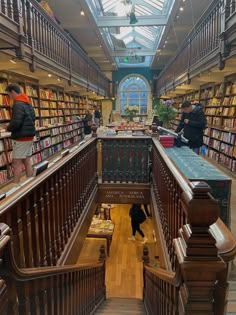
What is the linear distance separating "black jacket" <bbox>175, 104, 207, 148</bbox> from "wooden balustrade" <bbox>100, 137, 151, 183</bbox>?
71 cm

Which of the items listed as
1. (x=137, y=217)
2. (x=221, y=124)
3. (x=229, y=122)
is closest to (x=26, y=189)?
(x=137, y=217)

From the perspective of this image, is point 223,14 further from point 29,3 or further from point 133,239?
point 133,239

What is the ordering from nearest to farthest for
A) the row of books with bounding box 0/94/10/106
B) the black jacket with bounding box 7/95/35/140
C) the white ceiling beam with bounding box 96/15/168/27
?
the black jacket with bounding box 7/95/35/140 → the row of books with bounding box 0/94/10/106 → the white ceiling beam with bounding box 96/15/168/27

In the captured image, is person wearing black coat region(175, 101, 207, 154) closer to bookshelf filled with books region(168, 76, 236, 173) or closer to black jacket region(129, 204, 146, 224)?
bookshelf filled with books region(168, 76, 236, 173)

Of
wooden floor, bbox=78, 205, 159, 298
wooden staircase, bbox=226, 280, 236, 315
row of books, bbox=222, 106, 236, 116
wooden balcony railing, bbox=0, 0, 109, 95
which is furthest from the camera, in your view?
row of books, bbox=222, 106, 236, 116

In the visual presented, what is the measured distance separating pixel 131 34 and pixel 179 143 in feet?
43.7

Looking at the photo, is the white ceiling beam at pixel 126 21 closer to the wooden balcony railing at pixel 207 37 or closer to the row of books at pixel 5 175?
the wooden balcony railing at pixel 207 37

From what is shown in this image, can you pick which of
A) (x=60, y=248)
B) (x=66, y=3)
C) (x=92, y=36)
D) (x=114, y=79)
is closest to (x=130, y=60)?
(x=114, y=79)

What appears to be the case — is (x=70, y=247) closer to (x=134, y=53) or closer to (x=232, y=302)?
(x=232, y=302)

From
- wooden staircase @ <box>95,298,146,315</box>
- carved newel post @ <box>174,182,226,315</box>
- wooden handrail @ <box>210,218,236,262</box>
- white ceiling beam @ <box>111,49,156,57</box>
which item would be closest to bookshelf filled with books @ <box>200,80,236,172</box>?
wooden staircase @ <box>95,298,146,315</box>

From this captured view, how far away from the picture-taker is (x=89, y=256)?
6.87m

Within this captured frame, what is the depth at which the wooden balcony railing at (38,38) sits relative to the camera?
4.09m

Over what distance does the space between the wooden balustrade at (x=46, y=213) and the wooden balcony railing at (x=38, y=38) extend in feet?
A: 7.41

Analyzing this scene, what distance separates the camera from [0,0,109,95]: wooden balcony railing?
161 inches
